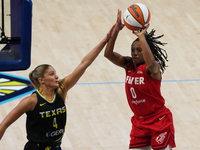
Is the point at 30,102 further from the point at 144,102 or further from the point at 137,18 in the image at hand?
the point at 137,18

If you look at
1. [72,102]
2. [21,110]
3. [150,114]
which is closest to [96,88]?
[72,102]

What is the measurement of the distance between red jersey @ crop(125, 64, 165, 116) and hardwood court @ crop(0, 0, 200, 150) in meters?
1.60

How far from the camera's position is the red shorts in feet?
16.6

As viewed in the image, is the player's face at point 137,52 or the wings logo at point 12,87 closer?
the player's face at point 137,52

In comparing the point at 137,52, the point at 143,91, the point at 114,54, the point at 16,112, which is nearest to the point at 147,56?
the point at 137,52

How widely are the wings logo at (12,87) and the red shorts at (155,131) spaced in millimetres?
3057

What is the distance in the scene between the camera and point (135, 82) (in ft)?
16.4

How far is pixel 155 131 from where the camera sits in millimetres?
5082

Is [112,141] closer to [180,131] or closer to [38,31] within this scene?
[180,131]

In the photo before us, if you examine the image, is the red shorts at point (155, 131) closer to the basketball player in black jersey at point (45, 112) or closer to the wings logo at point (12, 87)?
the basketball player in black jersey at point (45, 112)

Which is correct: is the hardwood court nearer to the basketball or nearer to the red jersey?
the red jersey

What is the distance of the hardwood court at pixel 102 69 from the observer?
22.1 ft

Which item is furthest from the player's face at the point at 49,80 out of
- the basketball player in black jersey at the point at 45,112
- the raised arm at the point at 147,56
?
the raised arm at the point at 147,56

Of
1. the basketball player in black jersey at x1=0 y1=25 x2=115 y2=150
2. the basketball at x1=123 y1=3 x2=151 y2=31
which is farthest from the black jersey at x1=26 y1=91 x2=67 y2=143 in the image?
the basketball at x1=123 y1=3 x2=151 y2=31
